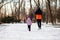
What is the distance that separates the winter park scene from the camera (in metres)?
15.6

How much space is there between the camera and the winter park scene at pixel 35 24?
1563 centimetres

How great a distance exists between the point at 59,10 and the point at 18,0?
9.66 meters

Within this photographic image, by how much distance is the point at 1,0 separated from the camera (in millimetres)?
43344

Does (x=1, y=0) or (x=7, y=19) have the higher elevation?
(x=1, y=0)

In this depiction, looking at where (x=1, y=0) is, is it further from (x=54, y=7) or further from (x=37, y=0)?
(x=54, y=7)

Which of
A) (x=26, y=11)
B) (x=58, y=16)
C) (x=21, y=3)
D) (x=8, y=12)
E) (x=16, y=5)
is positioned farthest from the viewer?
(x=8, y=12)

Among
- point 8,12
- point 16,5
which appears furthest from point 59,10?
point 8,12

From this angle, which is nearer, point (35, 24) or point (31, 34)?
point (31, 34)

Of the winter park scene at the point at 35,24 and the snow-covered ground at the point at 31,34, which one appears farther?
the winter park scene at the point at 35,24

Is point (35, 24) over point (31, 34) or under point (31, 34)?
under

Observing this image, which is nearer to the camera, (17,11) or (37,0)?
(37,0)

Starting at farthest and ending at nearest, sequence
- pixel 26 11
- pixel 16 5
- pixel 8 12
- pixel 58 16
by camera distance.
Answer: pixel 8 12 → pixel 26 11 → pixel 16 5 → pixel 58 16

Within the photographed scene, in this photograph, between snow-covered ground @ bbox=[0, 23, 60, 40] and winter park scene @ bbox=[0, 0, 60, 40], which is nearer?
snow-covered ground @ bbox=[0, 23, 60, 40]

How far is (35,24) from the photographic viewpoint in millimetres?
33406
